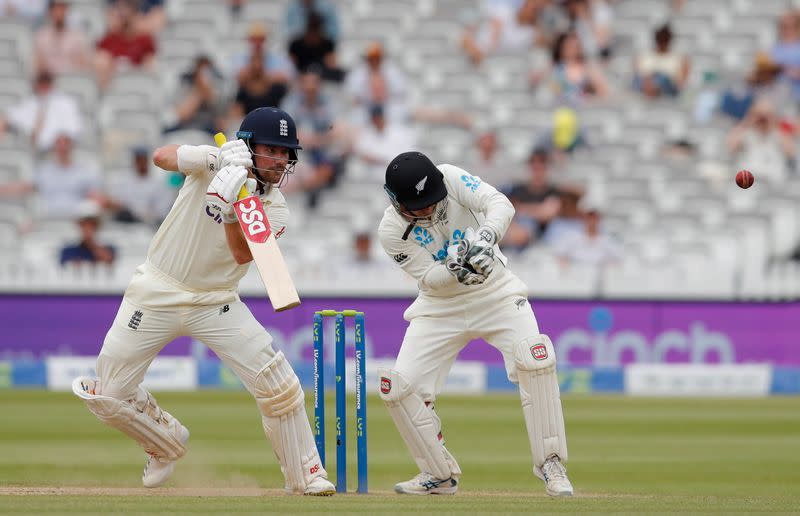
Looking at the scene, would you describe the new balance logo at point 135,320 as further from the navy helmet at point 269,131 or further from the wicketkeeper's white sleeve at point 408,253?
the wicketkeeper's white sleeve at point 408,253

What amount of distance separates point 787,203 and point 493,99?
2975 millimetres

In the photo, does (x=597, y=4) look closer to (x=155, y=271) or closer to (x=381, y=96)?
(x=381, y=96)

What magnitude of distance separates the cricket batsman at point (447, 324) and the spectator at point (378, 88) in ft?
23.9

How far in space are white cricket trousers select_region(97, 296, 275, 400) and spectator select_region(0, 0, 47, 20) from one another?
9.05m

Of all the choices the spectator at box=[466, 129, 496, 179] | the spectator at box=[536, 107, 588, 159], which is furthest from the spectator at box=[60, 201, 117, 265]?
the spectator at box=[536, 107, 588, 159]

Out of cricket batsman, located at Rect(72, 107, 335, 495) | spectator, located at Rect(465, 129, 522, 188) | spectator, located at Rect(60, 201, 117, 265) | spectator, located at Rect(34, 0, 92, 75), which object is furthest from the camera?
spectator, located at Rect(34, 0, 92, 75)

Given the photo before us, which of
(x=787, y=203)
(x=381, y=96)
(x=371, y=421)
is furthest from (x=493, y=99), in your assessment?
(x=371, y=421)

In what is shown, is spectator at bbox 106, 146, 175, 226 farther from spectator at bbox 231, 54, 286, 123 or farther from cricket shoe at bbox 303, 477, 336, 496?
cricket shoe at bbox 303, 477, 336, 496

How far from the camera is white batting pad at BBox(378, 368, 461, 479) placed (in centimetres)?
593

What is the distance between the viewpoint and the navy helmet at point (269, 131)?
5.62 meters

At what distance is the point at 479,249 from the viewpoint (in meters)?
5.59

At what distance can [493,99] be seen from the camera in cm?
1364

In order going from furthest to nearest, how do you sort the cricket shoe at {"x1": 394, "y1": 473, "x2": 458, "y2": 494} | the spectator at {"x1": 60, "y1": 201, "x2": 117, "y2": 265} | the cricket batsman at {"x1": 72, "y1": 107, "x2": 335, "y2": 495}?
the spectator at {"x1": 60, "y1": 201, "x2": 117, "y2": 265}
the cricket shoe at {"x1": 394, "y1": 473, "x2": 458, "y2": 494}
the cricket batsman at {"x1": 72, "y1": 107, "x2": 335, "y2": 495}

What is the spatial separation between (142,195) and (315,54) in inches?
92.2
